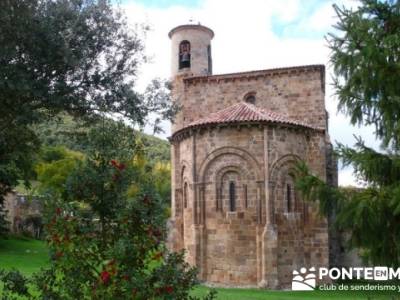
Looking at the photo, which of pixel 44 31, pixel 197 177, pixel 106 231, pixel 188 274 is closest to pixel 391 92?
pixel 188 274

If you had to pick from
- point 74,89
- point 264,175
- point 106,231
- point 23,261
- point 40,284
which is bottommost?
point 23,261

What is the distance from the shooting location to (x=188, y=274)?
5.18 metres

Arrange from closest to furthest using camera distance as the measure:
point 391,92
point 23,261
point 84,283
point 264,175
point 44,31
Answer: point 84,283 < point 391,92 < point 44,31 < point 264,175 < point 23,261

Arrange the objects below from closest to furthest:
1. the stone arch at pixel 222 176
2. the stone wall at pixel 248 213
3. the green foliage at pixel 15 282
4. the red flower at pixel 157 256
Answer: the red flower at pixel 157 256 < the green foliage at pixel 15 282 < the stone wall at pixel 248 213 < the stone arch at pixel 222 176

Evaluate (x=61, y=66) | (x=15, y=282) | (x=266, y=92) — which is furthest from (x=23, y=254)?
(x=15, y=282)

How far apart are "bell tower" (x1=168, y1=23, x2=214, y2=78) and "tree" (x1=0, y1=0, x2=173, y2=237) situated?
14712 millimetres

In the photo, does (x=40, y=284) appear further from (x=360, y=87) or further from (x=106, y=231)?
(x=360, y=87)

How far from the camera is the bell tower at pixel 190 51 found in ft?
80.0

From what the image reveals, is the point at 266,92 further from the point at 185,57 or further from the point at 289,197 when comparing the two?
the point at 289,197

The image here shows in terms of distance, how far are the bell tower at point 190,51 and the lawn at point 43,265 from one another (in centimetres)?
1085

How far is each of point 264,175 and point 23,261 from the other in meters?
9.90

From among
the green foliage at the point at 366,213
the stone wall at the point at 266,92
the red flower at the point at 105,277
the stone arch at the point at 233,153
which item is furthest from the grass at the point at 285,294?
the red flower at the point at 105,277

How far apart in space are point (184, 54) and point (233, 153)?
29.9ft

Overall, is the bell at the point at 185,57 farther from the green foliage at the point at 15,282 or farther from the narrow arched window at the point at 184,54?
the green foliage at the point at 15,282
